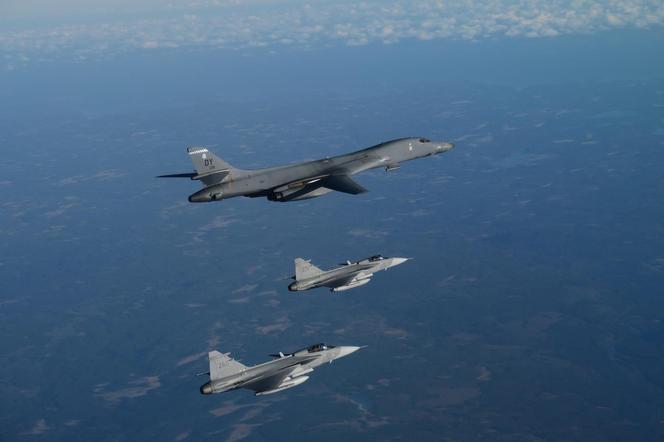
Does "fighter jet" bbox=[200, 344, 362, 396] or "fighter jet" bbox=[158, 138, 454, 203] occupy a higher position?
"fighter jet" bbox=[158, 138, 454, 203]

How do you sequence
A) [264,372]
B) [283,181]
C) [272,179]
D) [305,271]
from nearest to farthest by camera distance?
[264,372], [305,271], [272,179], [283,181]

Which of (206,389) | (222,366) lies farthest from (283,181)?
(206,389)

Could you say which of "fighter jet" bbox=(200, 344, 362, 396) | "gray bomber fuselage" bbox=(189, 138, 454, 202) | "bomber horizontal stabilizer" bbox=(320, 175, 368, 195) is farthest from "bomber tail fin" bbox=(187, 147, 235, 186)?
"fighter jet" bbox=(200, 344, 362, 396)

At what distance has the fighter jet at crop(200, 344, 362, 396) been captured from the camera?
6088 cm

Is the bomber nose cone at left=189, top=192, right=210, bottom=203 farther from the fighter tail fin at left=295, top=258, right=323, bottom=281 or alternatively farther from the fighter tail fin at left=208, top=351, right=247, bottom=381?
the fighter tail fin at left=208, top=351, right=247, bottom=381

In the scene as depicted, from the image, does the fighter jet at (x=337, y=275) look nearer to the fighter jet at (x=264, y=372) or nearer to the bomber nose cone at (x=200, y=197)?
the fighter jet at (x=264, y=372)

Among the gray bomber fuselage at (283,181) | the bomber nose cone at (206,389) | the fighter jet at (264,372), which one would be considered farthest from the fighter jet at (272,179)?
the bomber nose cone at (206,389)

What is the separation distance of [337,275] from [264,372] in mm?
10685

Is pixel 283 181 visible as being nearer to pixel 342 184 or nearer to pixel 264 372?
pixel 342 184

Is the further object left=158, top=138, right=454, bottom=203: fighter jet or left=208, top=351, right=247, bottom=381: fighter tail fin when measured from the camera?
left=158, top=138, right=454, bottom=203: fighter jet

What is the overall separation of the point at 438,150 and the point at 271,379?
33284 millimetres

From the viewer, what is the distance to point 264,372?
62844mm

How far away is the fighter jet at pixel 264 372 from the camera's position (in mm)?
60875

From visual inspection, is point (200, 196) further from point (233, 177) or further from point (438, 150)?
point (438, 150)
